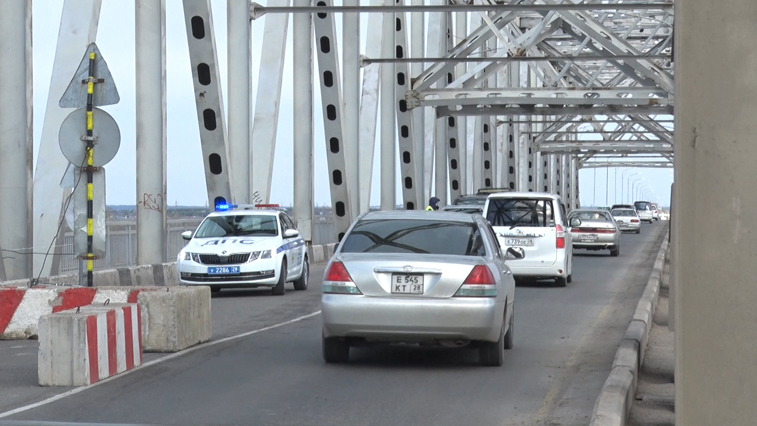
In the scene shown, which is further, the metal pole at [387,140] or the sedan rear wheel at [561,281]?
the metal pole at [387,140]

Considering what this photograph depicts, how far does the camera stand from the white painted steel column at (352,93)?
3903cm

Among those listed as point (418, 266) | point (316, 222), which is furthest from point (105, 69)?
point (316, 222)

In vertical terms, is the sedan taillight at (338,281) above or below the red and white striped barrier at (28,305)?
above

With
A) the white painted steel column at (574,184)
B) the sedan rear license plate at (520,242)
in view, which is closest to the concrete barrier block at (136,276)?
the sedan rear license plate at (520,242)

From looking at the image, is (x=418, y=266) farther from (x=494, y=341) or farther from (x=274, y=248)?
(x=274, y=248)

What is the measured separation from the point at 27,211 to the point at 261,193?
15.7 meters

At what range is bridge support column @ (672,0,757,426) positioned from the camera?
14.5ft

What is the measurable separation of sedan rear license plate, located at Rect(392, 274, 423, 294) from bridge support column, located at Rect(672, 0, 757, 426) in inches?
231

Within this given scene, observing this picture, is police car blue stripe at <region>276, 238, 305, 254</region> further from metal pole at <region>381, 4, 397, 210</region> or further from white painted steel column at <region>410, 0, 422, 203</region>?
white painted steel column at <region>410, 0, 422, 203</region>

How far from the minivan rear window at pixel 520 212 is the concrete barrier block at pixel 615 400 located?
44.7ft

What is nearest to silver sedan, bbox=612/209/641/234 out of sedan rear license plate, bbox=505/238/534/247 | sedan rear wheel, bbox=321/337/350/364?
sedan rear license plate, bbox=505/238/534/247

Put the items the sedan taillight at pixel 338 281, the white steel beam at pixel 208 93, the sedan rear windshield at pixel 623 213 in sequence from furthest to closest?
the sedan rear windshield at pixel 623 213, the white steel beam at pixel 208 93, the sedan taillight at pixel 338 281

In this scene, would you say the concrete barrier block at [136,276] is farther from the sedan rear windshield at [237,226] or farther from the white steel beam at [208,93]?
the white steel beam at [208,93]

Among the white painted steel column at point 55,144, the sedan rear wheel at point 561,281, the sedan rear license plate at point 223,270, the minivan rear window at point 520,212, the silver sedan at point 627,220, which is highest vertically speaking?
the white painted steel column at point 55,144
